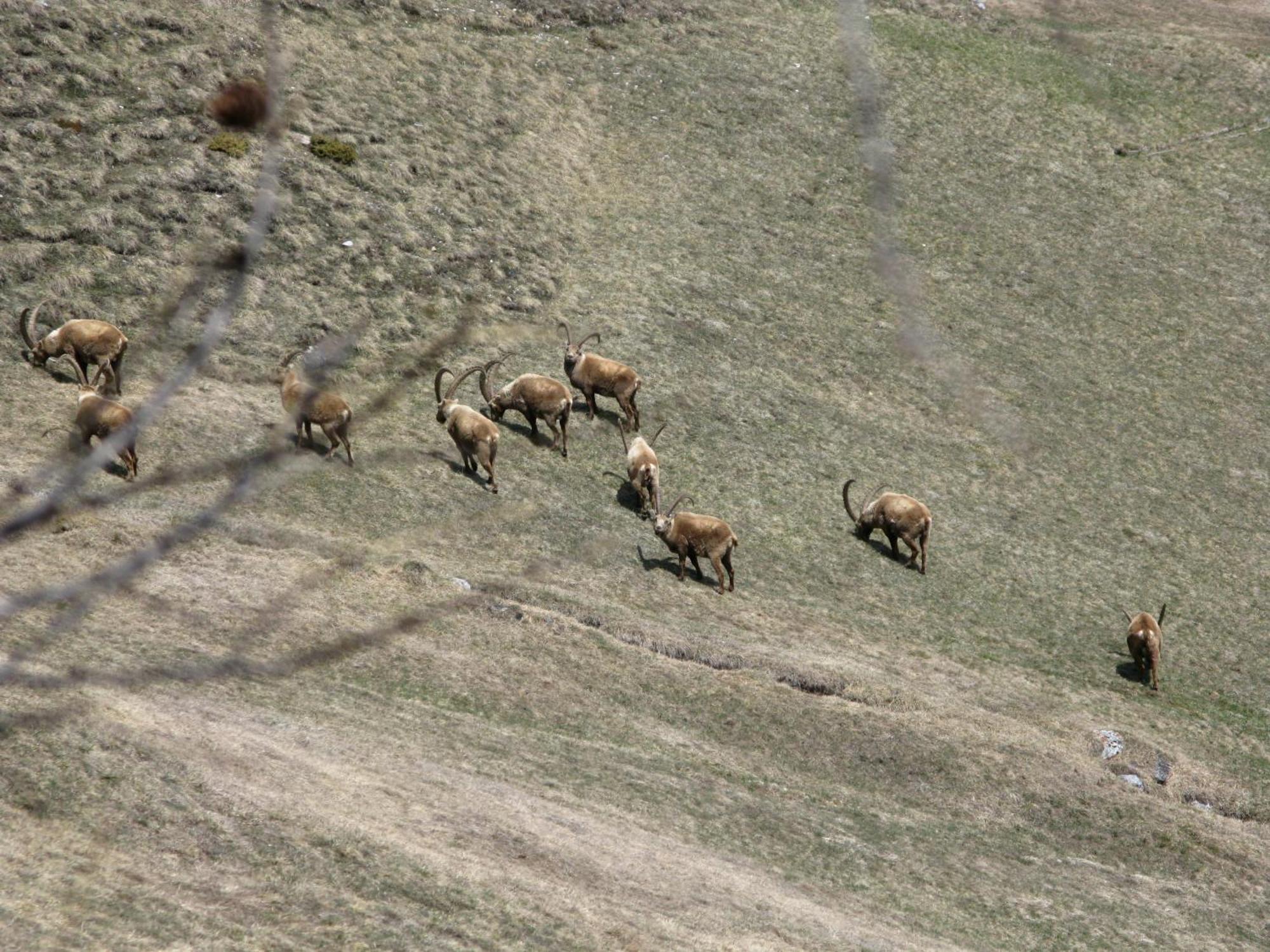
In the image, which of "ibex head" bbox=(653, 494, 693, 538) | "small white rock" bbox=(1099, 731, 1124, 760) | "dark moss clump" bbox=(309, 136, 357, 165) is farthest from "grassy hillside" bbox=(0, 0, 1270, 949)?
"dark moss clump" bbox=(309, 136, 357, 165)

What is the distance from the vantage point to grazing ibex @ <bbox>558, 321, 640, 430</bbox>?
98.5 ft

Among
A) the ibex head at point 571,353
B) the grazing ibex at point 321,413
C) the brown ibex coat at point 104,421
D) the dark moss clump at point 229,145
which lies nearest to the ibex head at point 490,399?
the ibex head at point 571,353

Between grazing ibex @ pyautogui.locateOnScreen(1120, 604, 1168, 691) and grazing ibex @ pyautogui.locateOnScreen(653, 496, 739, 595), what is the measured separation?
26.0ft

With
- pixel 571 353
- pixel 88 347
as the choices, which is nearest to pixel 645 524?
pixel 571 353

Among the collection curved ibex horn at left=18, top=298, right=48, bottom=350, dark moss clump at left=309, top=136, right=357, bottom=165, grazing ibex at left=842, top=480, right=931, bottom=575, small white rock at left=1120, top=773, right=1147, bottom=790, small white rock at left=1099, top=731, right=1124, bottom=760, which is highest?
dark moss clump at left=309, top=136, right=357, bottom=165

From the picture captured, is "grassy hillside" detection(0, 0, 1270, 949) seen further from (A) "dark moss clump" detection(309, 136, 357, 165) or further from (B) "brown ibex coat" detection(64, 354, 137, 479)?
(A) "dark moss clump" detection(309, 136, 357, 165)

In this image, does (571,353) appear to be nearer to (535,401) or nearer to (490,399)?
(490,399)

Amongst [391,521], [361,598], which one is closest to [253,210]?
[391,521]

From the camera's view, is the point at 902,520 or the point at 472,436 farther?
the point at 902,520

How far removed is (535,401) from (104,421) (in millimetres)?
8938

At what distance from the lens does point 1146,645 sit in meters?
25.2

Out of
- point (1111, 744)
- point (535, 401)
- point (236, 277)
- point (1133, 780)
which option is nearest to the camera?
point (1133, 780)

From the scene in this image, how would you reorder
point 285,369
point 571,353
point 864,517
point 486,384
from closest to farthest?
point 285,369 → point 864,517 → point 486,384 → point 571,353

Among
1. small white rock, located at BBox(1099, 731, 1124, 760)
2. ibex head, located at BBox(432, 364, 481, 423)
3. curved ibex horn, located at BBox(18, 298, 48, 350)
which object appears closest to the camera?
small white rock, located at BBox(1099, 731, 1124, 760)
